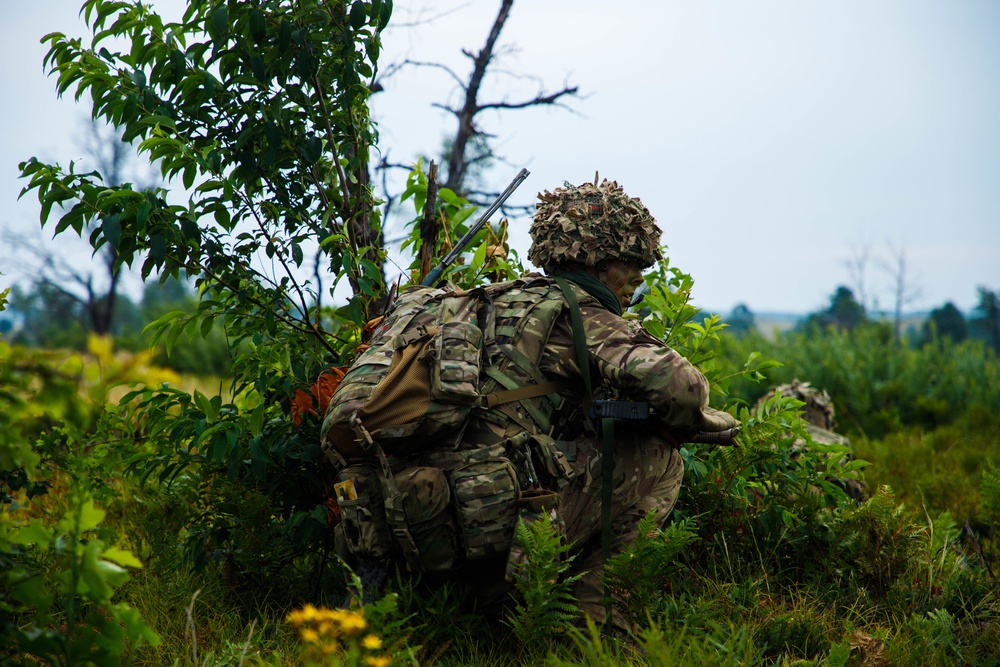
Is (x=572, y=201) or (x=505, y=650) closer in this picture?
(x=505, y=650)

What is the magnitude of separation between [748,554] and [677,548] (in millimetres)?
1494

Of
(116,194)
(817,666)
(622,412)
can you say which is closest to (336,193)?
(116,194)

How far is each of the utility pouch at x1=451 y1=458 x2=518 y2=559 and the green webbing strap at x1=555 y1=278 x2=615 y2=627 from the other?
44 centimetres

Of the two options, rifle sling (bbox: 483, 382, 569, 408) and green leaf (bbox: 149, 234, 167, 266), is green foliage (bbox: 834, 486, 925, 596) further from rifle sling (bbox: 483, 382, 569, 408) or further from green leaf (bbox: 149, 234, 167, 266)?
green leaf (bbox: 149, 234, 167, 266)

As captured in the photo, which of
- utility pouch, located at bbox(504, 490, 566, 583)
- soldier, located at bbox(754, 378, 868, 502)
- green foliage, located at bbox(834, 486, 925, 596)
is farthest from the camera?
soldier, located at bbox(754, 378, 868, 502)

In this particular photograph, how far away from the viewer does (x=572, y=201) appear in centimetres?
371

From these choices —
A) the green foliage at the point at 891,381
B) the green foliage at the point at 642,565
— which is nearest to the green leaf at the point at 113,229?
the green foliage at the point at 642,565

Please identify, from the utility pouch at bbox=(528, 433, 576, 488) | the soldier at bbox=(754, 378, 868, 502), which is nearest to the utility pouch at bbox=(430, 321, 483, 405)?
the utility pouch at bbox=(528, 433, 576, 488)

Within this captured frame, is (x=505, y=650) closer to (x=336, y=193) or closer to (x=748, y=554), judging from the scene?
(x=748, y=554)

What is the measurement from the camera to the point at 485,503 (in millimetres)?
3182

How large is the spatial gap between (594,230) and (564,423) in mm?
891

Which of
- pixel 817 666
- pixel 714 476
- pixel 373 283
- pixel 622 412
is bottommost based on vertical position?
pixel 817 666

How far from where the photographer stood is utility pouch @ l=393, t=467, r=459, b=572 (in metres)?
3.13

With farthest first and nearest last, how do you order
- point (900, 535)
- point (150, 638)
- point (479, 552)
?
point (900, 535)
point (479, 552)
point (150, 638)
